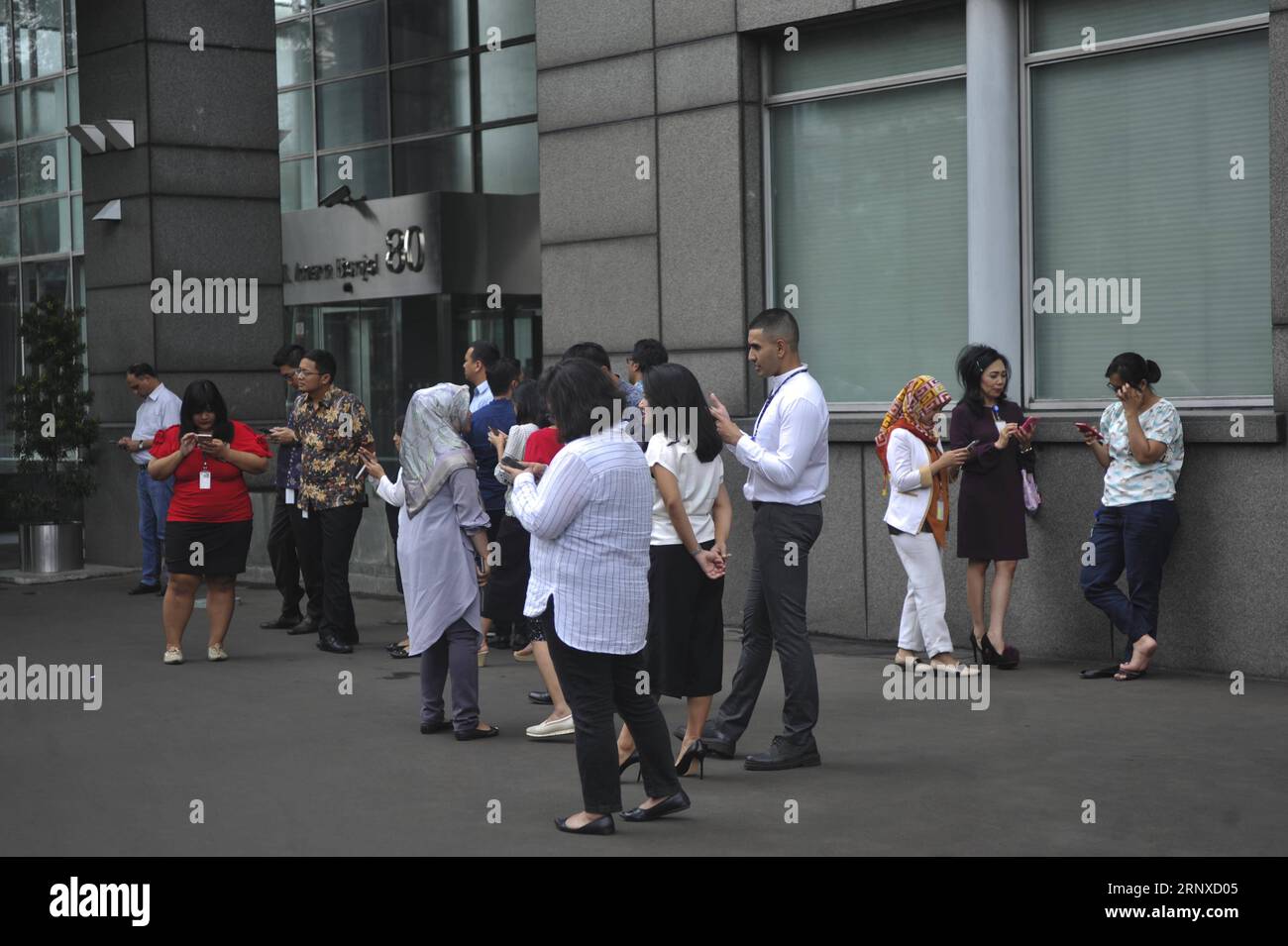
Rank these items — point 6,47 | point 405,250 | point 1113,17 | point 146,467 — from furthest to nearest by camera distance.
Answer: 1. point 6,47
2. point 405,250
3. point 146,467
4. point 1113,17

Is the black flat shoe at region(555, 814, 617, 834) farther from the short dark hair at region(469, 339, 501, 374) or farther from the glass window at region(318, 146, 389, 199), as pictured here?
the glass window at region(318, 146, 389, 199)

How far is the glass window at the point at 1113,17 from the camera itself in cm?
988

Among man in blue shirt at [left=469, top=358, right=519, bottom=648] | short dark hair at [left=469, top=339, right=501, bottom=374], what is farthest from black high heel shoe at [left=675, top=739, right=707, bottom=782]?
short dark hair at [left=469, top=339, right=501, bottom=374]

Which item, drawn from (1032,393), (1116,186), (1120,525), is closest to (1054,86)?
(1116,186)

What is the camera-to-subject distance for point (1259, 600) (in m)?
9.33

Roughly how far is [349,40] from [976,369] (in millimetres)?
14216

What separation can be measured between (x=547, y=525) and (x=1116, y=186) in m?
5.82

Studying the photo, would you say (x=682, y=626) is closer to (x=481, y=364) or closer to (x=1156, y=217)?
(x=481, y=364)

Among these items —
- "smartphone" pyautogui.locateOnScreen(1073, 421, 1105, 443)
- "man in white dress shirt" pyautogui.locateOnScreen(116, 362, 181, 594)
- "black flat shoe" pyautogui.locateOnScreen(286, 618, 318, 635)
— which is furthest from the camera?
"man in white dress shirt" pyautogui.locateOnScreen(116, 362, 181, 594)

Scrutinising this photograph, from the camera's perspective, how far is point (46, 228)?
24.0m

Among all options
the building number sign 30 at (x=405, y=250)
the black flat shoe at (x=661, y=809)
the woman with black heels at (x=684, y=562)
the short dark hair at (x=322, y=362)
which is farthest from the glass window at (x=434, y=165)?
the black flat shoe at (x=661, y=809)

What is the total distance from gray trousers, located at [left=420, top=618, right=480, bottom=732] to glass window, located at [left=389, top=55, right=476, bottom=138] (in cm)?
1284

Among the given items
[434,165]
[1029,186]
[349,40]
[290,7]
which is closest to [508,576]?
[1029,186]

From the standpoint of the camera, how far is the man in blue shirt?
35.1 feet
